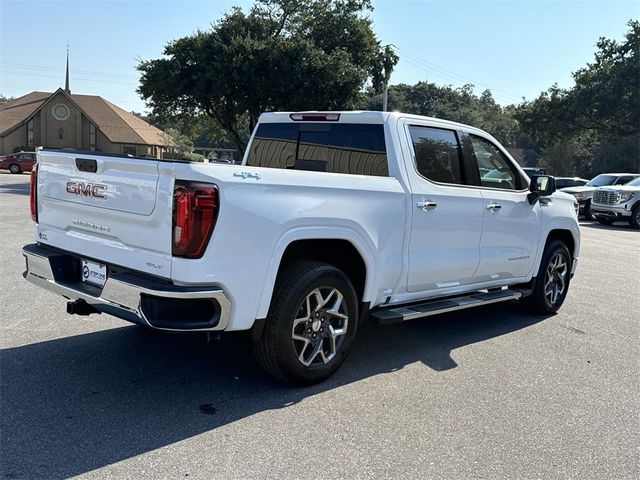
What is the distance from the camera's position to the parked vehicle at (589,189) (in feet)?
73.8

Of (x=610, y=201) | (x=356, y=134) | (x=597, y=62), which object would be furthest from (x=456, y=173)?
(x=597, y=62)

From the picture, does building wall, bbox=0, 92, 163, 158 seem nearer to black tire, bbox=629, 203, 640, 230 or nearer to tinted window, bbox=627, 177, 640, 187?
tinted window, bbox=627, 177, 640, 187

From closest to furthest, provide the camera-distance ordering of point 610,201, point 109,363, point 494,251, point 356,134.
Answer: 1. point 109,363
2. point 356,134
3. point 494,251
4. point 610,201

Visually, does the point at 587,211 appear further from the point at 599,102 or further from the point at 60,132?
the point at 60,132

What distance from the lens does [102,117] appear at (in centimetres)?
6028

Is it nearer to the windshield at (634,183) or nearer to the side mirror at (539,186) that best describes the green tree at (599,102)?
the windshield at (634,183)

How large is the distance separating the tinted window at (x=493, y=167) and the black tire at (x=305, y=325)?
2.19 m

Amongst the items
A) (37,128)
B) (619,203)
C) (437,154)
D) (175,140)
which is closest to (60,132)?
(37,128)

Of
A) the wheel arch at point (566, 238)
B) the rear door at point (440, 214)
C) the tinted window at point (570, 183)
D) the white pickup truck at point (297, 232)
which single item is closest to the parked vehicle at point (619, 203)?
the tinted window at point (570, 183)

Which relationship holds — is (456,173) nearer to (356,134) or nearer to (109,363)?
(356,134)

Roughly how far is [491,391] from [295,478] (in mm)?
1974

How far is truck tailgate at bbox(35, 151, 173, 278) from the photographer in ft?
12.1

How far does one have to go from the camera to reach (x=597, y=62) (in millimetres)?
37062

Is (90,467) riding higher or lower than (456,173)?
lower
